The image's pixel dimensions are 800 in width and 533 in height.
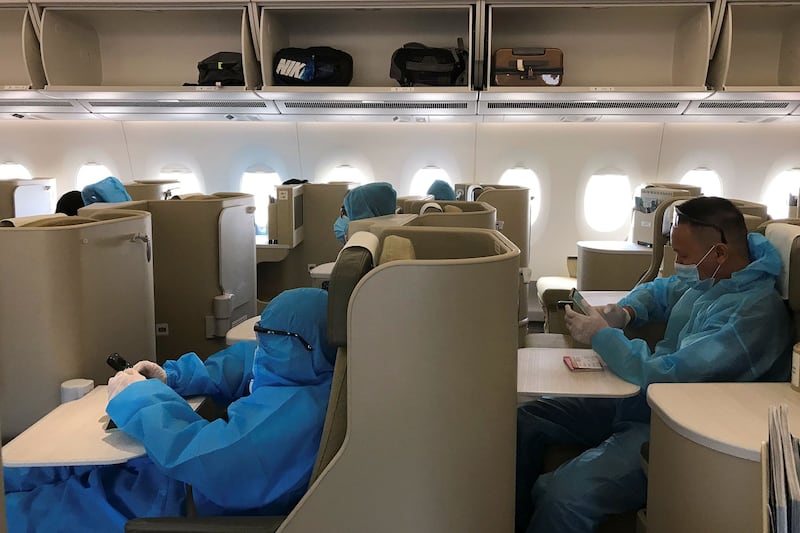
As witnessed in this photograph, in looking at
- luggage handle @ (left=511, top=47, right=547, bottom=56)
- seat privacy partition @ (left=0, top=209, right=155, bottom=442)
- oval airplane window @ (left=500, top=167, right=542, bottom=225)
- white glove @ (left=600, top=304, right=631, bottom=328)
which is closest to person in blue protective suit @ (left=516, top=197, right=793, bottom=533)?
white glove @ (left=600, top=304, right=631, bottom=328)

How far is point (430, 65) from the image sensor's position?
6.49 metres

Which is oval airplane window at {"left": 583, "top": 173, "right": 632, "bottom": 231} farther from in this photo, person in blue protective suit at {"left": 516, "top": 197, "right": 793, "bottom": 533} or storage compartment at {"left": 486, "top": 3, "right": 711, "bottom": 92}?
person in blue protective suit at {"left": 516, "top": 197, "right": 793, "bottom": 533}

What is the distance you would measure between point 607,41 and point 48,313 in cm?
632

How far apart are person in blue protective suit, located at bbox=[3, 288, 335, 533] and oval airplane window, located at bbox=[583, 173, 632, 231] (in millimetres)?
6320

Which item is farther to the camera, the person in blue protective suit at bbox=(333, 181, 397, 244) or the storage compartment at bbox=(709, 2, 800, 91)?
the storage compartment at bbox=(709, 2, 800, 91)

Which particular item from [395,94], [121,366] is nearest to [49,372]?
[121,366]

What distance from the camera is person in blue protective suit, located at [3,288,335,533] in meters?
1.92

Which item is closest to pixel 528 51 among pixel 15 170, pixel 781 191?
pixel 781 191

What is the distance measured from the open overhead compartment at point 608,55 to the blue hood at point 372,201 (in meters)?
2.12

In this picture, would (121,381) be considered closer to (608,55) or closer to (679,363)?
(679,363)

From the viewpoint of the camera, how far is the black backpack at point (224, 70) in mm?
6629

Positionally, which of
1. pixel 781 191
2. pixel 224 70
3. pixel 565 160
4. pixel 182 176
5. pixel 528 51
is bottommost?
pixel 781 191

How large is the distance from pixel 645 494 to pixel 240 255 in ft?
10.1

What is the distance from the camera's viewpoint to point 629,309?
10.8 feet
